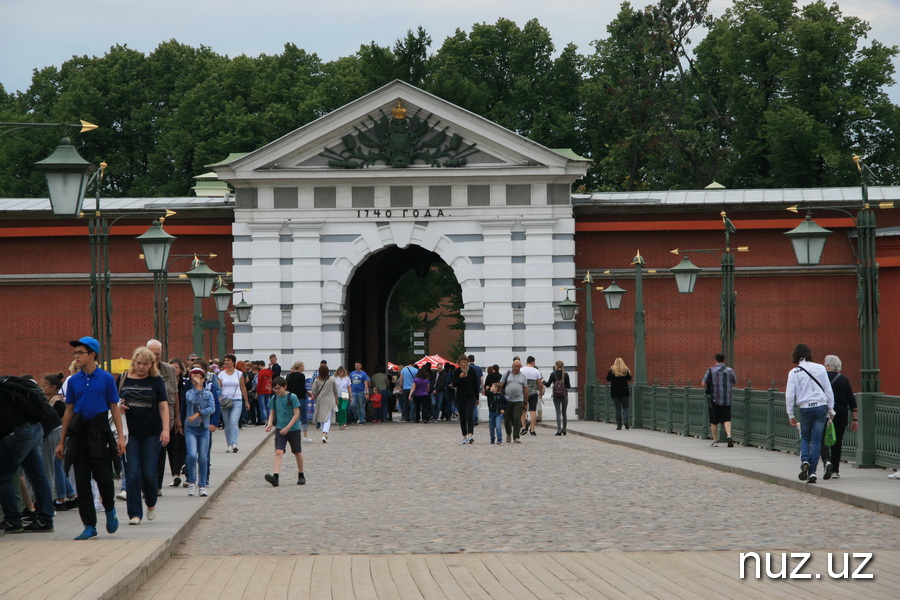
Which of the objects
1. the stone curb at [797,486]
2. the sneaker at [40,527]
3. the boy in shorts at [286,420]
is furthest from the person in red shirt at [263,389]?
the sneaker at [40,527]

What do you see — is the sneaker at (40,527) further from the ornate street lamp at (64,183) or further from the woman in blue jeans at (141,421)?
the ornate street lamp at (64,183)

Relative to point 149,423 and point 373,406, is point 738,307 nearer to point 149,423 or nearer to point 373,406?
point 373,406

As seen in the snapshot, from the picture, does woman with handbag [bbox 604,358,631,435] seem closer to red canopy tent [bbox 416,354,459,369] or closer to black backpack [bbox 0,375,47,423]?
red canopy tent [bbox 416,354,459,369]

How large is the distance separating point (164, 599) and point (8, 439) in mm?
3809

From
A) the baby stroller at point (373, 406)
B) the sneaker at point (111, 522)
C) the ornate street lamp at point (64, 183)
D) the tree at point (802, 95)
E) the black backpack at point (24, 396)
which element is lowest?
the baby stroller at point (373, 406)

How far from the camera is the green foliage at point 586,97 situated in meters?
56.2

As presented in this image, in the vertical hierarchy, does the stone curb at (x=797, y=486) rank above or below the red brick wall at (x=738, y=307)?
below

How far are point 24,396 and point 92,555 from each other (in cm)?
217

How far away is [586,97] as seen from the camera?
62312 millimetres

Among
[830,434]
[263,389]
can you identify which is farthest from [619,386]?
[830,434]

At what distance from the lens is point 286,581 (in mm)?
10375

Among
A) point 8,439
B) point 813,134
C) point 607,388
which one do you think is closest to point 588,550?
point 8,439

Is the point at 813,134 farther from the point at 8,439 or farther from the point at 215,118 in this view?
the point at 8,439

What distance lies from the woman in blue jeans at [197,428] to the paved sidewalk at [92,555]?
699 mm
